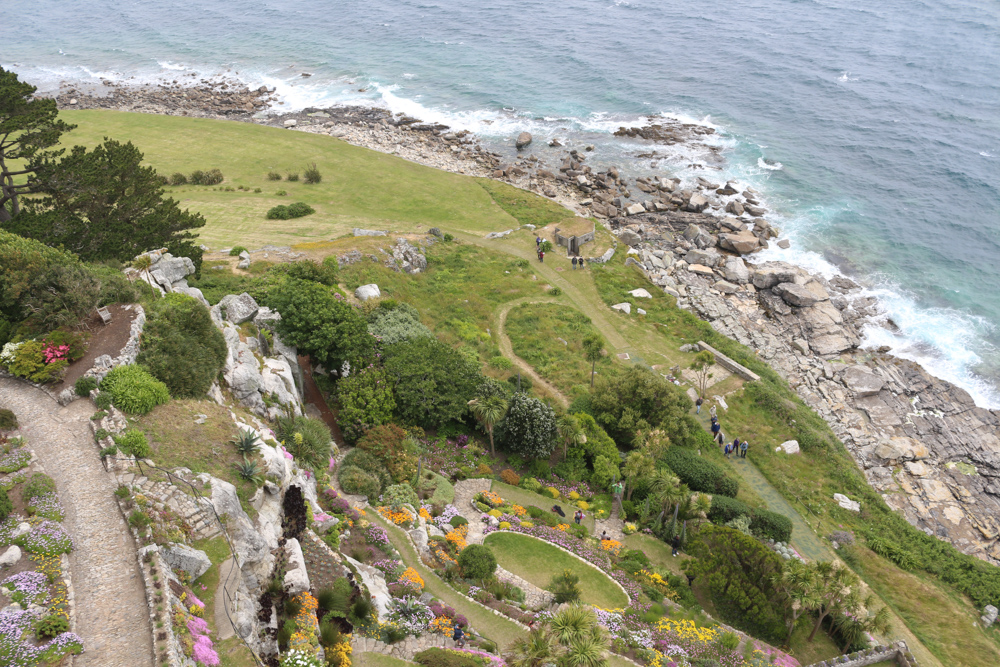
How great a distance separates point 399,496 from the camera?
39875mm

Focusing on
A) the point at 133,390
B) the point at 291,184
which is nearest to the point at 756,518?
the point at 133,390

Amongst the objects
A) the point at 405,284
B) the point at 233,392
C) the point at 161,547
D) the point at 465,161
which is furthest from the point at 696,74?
the point at 161,547

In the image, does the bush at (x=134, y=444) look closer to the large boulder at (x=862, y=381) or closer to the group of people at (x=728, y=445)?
the group of people at (x=728, y=445)

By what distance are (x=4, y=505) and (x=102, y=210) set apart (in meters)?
30.8

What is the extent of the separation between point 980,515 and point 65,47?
675 feet

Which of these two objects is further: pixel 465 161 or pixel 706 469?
pixel 465 161

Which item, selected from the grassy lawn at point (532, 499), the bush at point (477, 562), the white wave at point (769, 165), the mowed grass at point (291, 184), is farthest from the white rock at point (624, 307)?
the white wave at point (769, 165)

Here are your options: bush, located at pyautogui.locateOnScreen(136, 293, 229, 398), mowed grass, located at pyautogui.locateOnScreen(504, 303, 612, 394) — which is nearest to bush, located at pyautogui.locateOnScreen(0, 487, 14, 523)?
bush, located at pyautogui.locateOnScreen(136, 293, 229, 398)

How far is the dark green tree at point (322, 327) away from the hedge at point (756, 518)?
94.4 ft

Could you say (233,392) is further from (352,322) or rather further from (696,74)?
(696,74)

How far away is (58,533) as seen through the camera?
80.6ft

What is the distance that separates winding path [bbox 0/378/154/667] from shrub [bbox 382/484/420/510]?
16163mm

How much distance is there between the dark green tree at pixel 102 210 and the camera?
149ft

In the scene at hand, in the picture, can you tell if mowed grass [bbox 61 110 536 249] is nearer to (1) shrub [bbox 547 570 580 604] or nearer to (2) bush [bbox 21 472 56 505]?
(2) bush [bbox 21 472 56 505]
